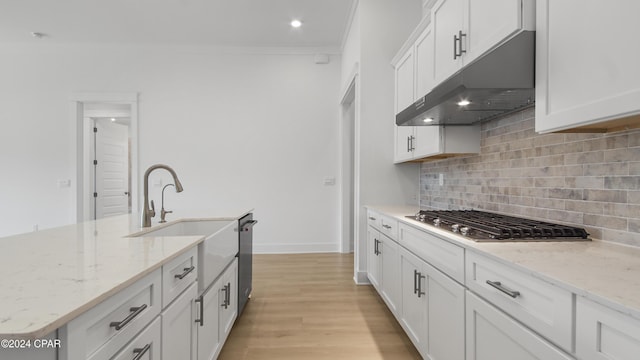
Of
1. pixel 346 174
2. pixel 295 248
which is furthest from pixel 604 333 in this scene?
pixel 295 248

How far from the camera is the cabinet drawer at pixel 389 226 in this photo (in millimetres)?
2303

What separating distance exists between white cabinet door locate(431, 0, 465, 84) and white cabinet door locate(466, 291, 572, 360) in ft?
4.37

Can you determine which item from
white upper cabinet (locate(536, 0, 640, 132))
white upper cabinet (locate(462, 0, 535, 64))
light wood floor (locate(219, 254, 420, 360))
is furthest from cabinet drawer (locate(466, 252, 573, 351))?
light wood floor (locate(219, 254, 420, 360))

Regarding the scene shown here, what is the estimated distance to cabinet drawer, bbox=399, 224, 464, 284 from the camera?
138 centimetres

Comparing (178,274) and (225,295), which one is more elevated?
(178,274)

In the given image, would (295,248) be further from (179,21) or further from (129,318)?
(129,318)

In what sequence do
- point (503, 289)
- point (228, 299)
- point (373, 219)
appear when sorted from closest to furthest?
point (503, 289)
point (228, 299)
point (373, 219)

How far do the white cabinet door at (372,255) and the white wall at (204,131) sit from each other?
1630 mm

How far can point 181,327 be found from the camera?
129 cm

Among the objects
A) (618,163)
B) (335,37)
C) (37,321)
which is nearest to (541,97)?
(618,163)

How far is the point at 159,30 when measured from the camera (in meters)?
4.24

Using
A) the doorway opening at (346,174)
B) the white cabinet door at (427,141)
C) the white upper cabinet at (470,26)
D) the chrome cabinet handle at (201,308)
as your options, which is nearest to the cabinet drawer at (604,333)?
the white upper cabinet at (470,26)

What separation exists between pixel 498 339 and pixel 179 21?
4594mm

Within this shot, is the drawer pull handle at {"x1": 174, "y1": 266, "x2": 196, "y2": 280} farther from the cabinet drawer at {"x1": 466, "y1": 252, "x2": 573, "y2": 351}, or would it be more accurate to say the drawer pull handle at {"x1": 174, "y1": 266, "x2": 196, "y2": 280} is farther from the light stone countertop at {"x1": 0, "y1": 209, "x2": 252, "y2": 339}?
the cabinet drawer at {"x1": 466, "y1": 252, "x2": 573, "y2": 351}
